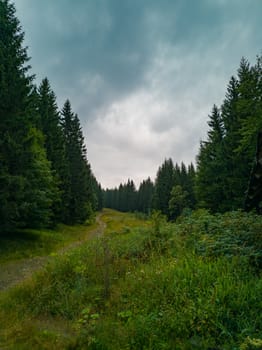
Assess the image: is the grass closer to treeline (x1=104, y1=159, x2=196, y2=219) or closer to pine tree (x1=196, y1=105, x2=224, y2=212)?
pine tree (x1=196, y1=105, x2=224, y2=212)

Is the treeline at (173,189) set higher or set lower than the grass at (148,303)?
higher

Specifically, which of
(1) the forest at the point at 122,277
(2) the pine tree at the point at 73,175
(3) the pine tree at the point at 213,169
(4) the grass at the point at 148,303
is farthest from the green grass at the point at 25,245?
(3) the pine tree at the point at 213,169

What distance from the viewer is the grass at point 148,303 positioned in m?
2.90

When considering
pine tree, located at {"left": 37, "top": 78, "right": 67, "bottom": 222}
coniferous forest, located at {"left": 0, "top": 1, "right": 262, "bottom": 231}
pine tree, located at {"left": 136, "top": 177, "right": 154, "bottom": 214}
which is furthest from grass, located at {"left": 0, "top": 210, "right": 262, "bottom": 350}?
pine tree, located at {"left": 136, "top": 177, "right": 154, "bottom": 214}

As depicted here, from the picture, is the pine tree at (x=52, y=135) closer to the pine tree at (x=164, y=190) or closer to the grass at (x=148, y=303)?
the grass at (x=148, y=303)

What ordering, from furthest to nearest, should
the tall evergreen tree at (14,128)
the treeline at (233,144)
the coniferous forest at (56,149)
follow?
the treeline at (233,144) → the coniferous forest at (56,149) → the tall evergreen tree at (14,128)

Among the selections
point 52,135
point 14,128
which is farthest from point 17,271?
point 52,135

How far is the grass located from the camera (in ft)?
9.52

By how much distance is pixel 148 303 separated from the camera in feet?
12.1

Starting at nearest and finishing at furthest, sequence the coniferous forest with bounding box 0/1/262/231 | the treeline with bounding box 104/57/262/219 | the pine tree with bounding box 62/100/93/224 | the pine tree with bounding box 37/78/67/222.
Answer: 1. the coniferous forest with bounding box 0/1/262/231
2. the treeline with bounding box 104/57/262/219
3. the pine tree with bounding box 37/78/67/222
4. the pine tree with bounding box 62/100/93/224

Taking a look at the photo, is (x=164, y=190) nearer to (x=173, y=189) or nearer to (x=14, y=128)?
(x=173, y=189)

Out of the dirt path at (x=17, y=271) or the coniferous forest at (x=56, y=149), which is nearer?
the dirt path at (x=17, y=271)

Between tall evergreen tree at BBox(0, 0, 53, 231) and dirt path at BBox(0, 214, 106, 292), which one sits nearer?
dirt path at BBox(0, 214, 106, 292)

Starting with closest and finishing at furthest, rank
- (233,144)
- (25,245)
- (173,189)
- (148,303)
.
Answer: (148,303) < (25,245) < (233,144) < (173,189)
